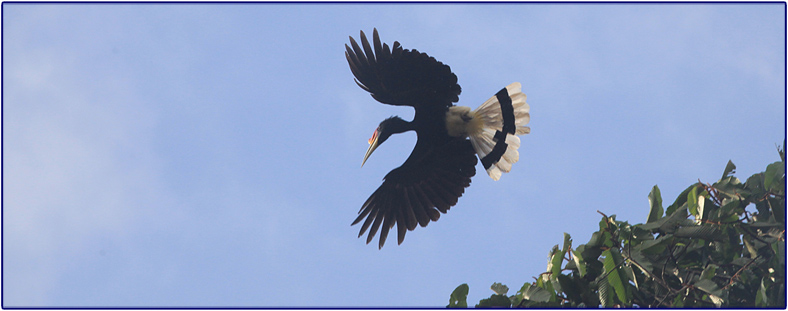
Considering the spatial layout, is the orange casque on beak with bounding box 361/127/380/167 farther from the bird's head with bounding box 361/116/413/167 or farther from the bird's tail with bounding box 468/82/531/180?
the bird's tail with bounding box 468/82/531/180

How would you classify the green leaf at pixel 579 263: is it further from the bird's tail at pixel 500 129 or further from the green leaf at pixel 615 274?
the bird's tail at pixel 500 129

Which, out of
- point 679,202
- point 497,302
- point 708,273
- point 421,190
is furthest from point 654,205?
point 421,190

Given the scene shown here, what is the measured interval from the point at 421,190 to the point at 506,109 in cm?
109

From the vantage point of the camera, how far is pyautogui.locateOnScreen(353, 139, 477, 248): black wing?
617 cm

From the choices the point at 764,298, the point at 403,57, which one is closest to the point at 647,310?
the point at 764,298

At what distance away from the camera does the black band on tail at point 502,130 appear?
20.5 feet

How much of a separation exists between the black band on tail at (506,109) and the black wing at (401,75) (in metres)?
0.61

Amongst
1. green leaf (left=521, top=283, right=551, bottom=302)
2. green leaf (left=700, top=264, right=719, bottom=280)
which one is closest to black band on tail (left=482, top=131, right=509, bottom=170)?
green leaf (left=521, top=283, right=551, bottom=302)

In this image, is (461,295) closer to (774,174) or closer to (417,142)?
(774,174)

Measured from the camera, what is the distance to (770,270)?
3418mm

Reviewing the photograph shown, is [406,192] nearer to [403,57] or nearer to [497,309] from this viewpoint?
[403,57]

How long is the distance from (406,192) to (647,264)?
10.2ft

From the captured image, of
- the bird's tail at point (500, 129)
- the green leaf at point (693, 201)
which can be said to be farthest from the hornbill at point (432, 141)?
the green leaf at point (693, 201)

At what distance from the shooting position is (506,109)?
6.28 m
